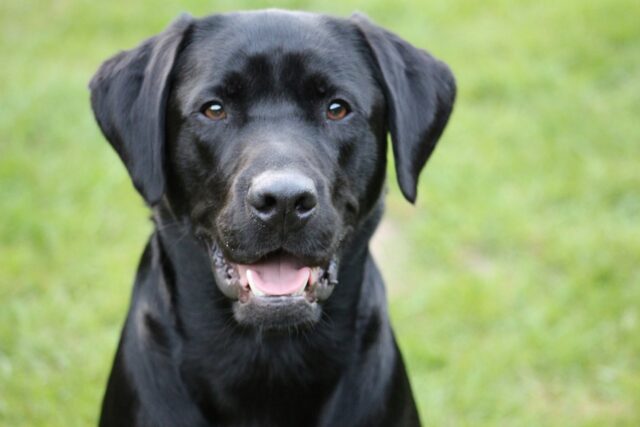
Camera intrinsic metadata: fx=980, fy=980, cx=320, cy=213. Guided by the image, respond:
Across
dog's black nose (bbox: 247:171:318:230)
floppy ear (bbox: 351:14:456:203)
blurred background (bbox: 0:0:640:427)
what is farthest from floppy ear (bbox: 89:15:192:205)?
blurred background (bbox: 0:0:640:427)

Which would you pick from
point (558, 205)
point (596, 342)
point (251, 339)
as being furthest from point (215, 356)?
point (558, 205)

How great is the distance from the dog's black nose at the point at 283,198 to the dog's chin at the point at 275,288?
0.21 metres

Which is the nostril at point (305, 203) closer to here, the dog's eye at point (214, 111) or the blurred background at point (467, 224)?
the dog's eye at point (214, 111)

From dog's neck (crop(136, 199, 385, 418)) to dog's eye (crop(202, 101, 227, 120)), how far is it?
38cm

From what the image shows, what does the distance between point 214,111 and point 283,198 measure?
522 millimetres

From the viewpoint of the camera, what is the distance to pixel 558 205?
6277 mm

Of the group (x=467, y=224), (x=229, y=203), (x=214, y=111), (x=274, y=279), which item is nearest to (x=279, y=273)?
(x=274, y=279)

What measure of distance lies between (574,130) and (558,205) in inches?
41.5

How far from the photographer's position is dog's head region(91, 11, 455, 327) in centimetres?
299

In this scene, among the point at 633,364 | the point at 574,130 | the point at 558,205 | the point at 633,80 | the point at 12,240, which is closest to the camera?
the point at 633,364

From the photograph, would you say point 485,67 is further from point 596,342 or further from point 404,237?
point 596,342

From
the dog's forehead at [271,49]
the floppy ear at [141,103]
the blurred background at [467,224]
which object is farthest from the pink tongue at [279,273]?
the blurred background at [467,224]

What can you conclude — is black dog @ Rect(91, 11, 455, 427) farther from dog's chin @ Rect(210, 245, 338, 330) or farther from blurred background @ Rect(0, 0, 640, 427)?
blurred background @ Rect(0, 0, 640, 427)

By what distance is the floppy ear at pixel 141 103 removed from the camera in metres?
3.21
